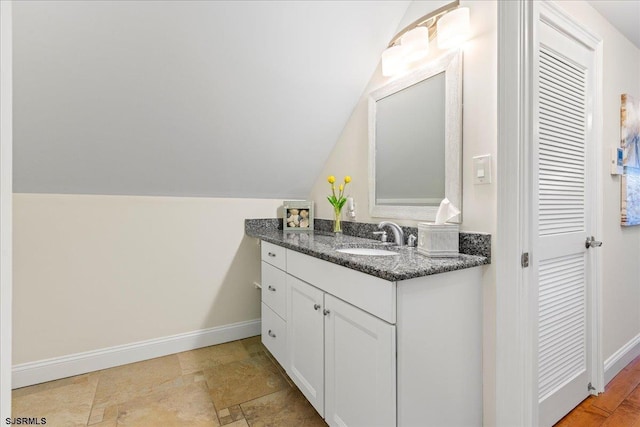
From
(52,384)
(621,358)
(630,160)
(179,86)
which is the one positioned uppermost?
(179,86)

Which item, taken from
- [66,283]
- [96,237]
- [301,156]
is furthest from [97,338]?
[301,156]

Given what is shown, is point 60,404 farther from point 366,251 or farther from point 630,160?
point 630,160

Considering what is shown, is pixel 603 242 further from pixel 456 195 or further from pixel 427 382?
pixel 427 382

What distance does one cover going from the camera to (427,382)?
1.12m

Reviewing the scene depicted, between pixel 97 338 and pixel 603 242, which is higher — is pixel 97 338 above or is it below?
below

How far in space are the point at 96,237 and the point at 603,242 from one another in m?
3.17

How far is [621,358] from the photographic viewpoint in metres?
1.94

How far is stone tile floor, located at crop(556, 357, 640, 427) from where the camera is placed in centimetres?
149

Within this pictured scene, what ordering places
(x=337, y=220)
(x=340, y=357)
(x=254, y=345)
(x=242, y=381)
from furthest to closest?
(x=254, y=345)
(x=337, y=220)
(x=242, y=381)
(x=340, y=357)

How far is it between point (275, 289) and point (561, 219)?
1.58 m

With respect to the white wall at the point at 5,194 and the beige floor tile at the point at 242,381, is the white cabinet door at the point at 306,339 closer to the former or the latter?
the beige floor tile at the point at 242,381

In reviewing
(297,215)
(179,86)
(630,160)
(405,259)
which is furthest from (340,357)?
(630,160)

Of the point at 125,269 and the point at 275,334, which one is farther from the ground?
the point at 125,269

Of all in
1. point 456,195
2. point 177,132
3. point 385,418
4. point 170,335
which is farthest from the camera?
point 170,335
